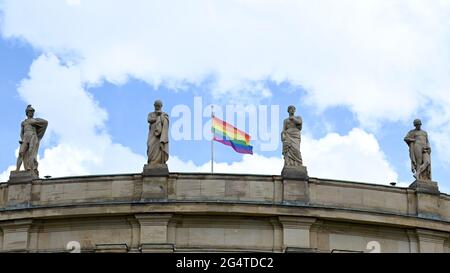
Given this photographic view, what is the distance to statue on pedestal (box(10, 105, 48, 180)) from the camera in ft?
140

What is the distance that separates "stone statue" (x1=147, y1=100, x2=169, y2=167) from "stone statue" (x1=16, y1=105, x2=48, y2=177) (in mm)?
4831

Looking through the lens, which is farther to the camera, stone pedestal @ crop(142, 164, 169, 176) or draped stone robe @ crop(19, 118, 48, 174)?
draped stone robe @ crop(19, 118, 48, 174)

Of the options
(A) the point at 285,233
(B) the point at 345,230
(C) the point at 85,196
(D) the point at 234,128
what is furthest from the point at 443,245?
(C) the point at 85,196

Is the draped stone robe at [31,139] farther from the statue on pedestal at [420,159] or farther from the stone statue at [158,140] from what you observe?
the statue on pedestal at [420,159]

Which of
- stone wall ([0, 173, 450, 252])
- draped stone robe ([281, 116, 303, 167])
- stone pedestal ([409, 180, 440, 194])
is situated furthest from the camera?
stone pedestal ([409, 180, 440, 194])

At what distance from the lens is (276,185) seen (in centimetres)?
4169

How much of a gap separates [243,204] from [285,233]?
205 centimetres

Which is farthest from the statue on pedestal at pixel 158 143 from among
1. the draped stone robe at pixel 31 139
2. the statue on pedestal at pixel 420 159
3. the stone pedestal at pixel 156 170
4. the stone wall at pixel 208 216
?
the statue on pedestal at pixel 420 159

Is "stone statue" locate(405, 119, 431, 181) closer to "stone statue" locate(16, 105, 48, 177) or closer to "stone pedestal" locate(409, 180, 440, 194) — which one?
"stone pedestal" locate(409, 180, 440, 194)

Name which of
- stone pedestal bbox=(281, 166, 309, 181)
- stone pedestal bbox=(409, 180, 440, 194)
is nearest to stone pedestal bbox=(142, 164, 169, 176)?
stone pedestal bbox=(281, 166, 309, 181)

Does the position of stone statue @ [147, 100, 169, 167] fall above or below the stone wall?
above

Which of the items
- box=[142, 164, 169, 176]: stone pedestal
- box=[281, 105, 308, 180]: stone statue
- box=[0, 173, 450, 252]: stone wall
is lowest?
box=[0, 173, 450, 252]: stone wall

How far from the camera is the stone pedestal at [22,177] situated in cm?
4228
